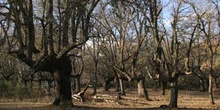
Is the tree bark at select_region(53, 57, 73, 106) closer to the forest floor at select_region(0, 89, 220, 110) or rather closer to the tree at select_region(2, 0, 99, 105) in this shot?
the tree at select_region(2, 0, 99, 105)

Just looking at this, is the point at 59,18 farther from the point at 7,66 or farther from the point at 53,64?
the point at 7,66

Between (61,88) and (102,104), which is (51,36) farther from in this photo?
(102,104)

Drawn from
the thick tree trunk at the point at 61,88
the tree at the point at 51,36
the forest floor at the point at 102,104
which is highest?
the tree at the point at 51,36

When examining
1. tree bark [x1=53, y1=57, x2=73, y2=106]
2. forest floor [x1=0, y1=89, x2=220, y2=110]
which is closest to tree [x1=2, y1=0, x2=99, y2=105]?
tree bark [x1=53, y1=57, x2=73, y2=106]

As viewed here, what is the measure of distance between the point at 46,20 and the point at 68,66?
3358mm

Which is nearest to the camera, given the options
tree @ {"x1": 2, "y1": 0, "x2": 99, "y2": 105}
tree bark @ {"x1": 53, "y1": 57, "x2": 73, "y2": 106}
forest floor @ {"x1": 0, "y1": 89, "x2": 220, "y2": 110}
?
tree @ {"x1": 2, "y1": 0, "x2": 99, "y2": 105}

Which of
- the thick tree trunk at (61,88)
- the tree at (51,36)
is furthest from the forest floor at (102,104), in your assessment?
the tree at (51,36)

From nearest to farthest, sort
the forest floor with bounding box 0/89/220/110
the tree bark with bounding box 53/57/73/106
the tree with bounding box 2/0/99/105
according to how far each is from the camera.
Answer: the tree with bounding box 2/0/99/105, the tree bark with bounding box 53/57/73/106, the forest floor with bounding box 0/89/220/110

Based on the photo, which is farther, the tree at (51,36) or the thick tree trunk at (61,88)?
the thick tree trunk at (61,88)

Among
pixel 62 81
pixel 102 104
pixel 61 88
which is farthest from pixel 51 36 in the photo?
pixel 102 104

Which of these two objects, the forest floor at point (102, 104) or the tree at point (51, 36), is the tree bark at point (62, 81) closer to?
the tree at point (51, 36)

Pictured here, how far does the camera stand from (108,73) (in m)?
63.1

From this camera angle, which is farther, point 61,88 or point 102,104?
point 102,104

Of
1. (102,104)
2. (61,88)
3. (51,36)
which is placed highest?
(51,36)
